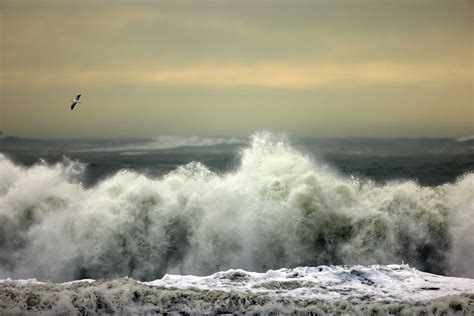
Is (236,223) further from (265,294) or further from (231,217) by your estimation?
(265,294)

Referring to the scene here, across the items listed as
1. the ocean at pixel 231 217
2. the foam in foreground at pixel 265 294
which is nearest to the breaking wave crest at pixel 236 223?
the ocean at pixel 231 217

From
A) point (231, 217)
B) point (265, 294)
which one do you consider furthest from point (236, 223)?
point (265, 294)

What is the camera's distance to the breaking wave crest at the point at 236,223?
38.1 feet

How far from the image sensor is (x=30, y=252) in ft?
39.5

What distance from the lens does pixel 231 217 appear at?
12.2 m

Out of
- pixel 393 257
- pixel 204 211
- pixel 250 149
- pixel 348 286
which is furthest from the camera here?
pixel 250 149

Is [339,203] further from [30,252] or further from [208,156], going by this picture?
[30,252]

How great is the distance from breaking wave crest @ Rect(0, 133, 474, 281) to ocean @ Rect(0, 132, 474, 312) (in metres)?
0.02

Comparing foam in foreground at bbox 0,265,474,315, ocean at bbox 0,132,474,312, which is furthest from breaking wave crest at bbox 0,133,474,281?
foam in foreground at bbox 0,265,474,315

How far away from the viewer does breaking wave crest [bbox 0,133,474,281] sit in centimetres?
1161

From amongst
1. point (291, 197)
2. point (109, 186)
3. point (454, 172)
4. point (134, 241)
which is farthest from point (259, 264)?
point (454, 172)

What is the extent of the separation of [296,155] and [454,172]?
3.13 m

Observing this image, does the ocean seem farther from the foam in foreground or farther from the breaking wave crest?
the foam in foreground

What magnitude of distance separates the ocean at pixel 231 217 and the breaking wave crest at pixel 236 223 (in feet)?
0.06
